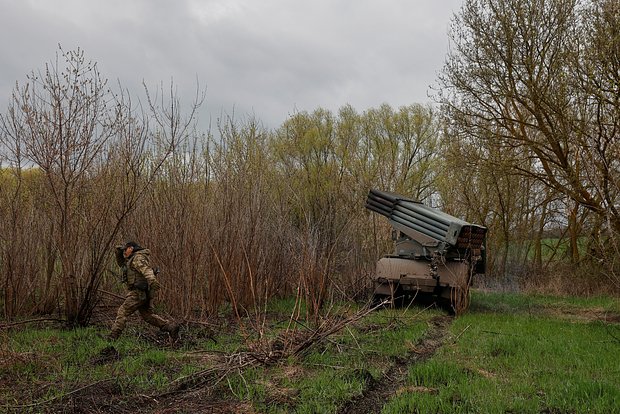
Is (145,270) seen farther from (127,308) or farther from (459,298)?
(459,298)

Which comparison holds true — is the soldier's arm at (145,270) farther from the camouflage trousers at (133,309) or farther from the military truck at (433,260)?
the military truck at (433,260)

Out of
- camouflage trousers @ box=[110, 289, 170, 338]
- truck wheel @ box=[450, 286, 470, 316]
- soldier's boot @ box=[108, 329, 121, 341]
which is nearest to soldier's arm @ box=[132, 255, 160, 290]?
camouflage trousers @ box=[110, 289, 170, 338]

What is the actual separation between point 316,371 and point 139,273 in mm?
3127

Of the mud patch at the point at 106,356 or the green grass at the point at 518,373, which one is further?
the mud patch at the point at 106,356

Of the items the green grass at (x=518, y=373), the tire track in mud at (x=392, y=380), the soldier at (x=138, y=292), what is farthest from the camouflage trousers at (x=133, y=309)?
the green grass at (x=518, y=373)

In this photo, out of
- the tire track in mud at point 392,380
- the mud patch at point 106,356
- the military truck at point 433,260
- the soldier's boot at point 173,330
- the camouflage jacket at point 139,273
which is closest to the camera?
the tire track in mud at point 392,380

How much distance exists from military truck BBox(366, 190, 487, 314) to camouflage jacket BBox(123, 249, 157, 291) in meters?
5.21

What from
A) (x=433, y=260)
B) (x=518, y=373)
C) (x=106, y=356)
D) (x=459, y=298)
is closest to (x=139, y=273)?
(x=106, y=356)

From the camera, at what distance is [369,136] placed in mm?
28969

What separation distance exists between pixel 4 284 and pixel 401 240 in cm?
820

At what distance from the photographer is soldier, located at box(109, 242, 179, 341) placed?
7652 millimetres

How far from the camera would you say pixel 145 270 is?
7.70 m

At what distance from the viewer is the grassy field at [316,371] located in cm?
489

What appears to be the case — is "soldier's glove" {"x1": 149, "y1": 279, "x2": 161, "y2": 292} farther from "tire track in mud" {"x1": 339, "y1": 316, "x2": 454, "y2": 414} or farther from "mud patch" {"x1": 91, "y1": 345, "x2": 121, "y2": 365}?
"tire track in mud" {"x1": 339, "y1": 316, "x2": 454, "y2": 414}
